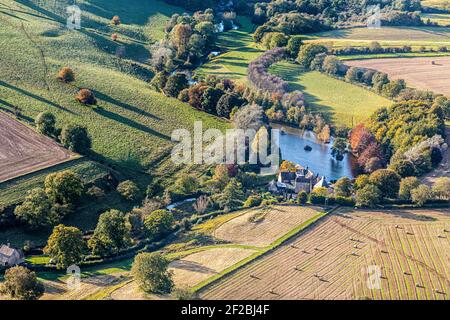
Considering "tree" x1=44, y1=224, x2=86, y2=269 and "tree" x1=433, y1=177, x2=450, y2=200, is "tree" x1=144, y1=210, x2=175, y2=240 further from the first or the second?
"tree" x1=433, y1=177, x2=450, y2=200

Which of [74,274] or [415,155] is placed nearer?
[74,274]

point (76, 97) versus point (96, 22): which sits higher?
point (96, 22)

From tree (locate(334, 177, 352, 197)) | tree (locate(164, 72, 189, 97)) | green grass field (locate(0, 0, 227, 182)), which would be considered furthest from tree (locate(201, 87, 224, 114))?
tree (locate(334, 177, 352, 197))

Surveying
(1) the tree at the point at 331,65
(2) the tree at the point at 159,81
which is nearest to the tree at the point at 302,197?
(2) the tree at the point at 159,81

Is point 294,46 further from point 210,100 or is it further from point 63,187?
point 63,187

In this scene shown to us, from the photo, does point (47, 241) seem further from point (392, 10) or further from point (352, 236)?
point (392, 10)

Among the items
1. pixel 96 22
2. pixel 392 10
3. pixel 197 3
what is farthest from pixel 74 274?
pixel 392 10
